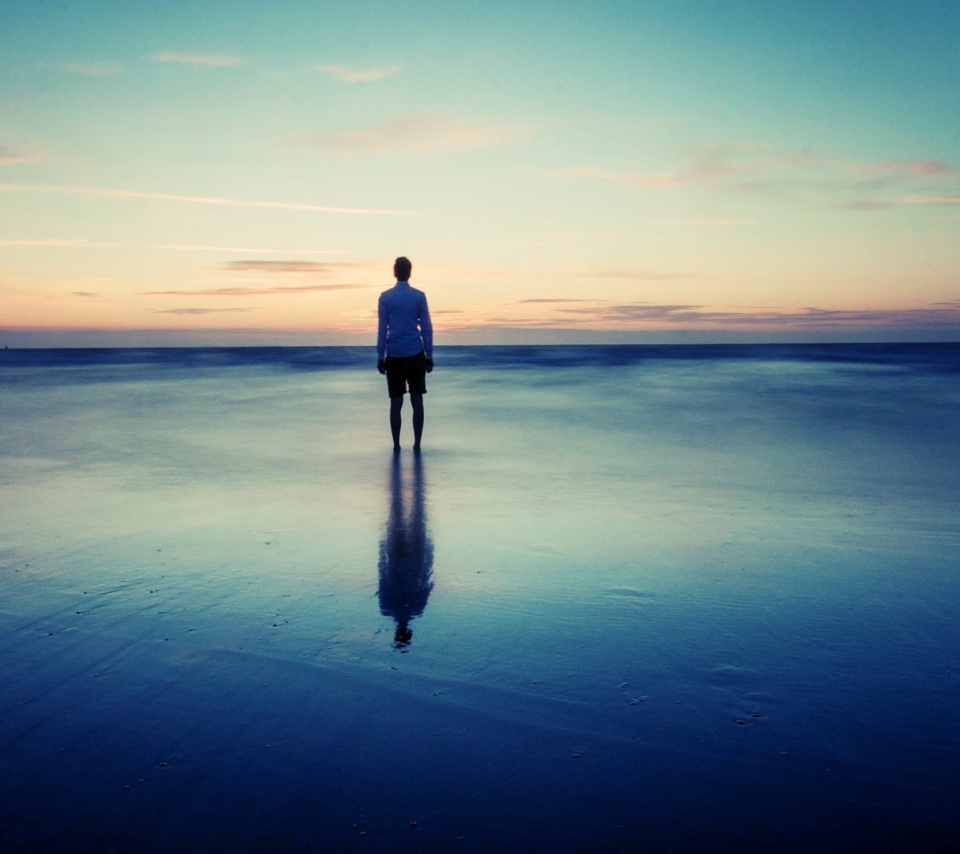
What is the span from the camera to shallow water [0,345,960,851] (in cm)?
180

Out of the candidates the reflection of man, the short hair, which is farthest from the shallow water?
the short hair

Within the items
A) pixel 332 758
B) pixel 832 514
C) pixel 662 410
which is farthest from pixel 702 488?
pixel 662 410

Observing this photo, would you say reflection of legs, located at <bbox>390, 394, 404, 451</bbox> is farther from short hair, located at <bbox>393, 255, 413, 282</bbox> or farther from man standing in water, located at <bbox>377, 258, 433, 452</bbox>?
short hair, located at <bbox>393, 255, 413, 282</bbox>

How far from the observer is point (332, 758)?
6.56 ft

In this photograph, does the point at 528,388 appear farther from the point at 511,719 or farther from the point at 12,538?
the point at 511,719

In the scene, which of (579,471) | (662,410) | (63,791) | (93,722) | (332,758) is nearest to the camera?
(63,791)

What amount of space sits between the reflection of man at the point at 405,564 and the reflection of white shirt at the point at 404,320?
2518 mm

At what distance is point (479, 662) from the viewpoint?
2.56m

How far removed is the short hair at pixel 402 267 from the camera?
24.8 ft

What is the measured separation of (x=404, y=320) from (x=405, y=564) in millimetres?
4310

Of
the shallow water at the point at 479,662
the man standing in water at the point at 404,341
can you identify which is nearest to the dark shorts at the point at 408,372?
the man standing in water at the point at 404,341

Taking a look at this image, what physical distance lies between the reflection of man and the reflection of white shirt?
8.26 feet

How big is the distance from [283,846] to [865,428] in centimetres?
970

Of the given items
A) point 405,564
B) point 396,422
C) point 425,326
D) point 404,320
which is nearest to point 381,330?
point 404,320
